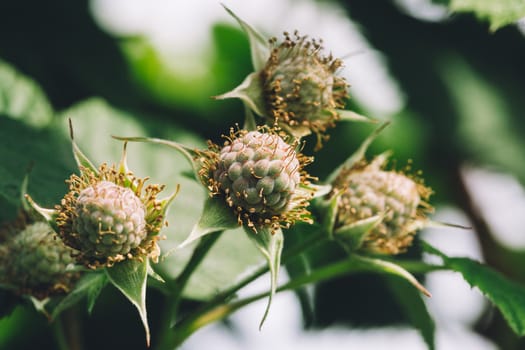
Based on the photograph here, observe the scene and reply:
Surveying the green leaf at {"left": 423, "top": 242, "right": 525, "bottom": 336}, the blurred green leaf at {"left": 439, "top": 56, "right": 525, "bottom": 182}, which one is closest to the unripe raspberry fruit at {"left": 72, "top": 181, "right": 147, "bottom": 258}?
the green leaf at {"left": 423, "top": 242, "right": 525, "bottom": 336}

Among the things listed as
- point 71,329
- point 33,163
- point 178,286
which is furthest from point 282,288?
point 33,163

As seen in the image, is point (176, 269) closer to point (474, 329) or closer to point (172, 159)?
point (172, 159)

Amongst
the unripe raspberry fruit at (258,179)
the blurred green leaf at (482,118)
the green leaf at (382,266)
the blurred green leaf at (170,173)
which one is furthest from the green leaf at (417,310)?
the blurred green leaf at (482,118)

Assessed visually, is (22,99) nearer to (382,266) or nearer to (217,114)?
(217,114)

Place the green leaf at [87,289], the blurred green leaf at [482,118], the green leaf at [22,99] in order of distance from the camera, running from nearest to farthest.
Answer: the green leaf at [87,289] < the green leaf at [22,99] < the blurred green leaf at [482,118]

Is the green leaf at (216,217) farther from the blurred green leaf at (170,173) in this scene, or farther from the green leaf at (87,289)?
the blurred green leaf at (170,173)
